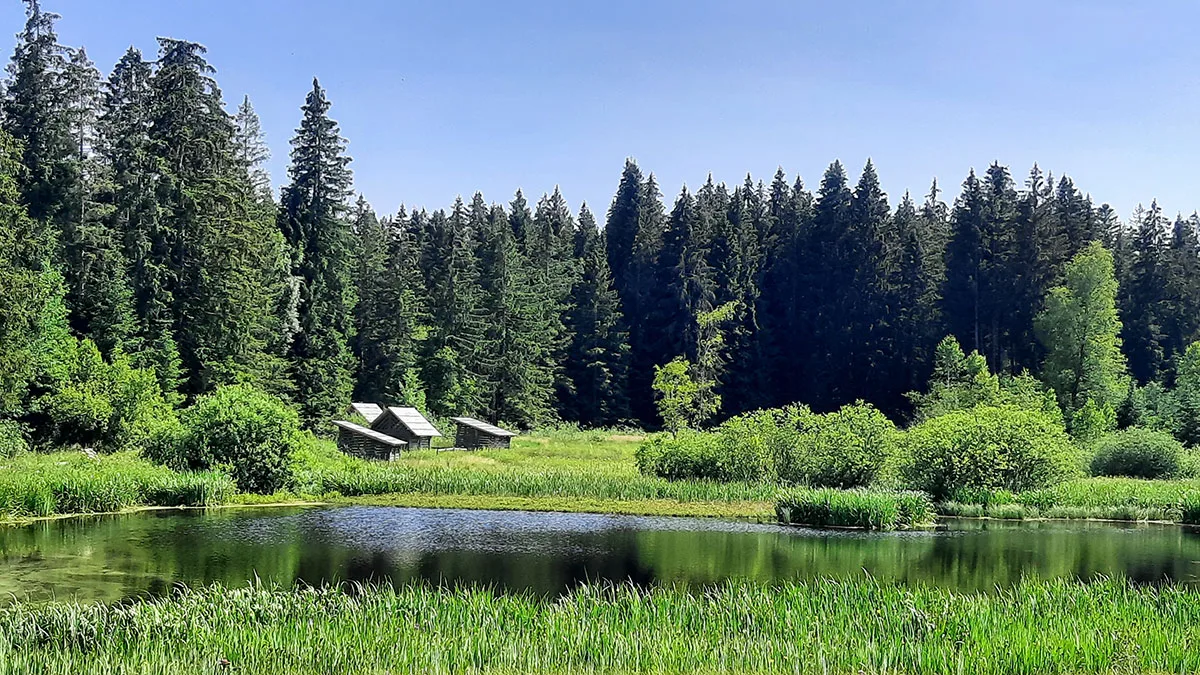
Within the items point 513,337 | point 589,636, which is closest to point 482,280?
point 513,337

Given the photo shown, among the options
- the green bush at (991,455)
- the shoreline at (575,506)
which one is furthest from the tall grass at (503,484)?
the green bush at (991,455)

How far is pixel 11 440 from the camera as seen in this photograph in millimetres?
42906

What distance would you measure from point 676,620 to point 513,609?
8.31ft

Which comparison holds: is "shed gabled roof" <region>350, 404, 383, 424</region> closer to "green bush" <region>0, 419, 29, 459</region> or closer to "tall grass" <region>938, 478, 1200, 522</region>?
"green bush" <region>0, 419, 29, 459</region>

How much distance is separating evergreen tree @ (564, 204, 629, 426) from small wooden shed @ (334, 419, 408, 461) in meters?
35.5

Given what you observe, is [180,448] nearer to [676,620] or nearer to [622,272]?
[676,620]

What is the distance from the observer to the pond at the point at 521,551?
70.6 feet

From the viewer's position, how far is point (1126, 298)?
268 ft

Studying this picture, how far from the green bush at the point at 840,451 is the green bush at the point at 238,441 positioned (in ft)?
65.8

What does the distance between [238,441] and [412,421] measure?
20095mm

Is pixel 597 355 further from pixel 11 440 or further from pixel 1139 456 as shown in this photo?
pixel 11 440

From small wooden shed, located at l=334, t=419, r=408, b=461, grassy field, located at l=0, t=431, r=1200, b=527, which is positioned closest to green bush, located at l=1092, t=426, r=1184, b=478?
grassy field, located at l=0, t=431, r=1200, b=527

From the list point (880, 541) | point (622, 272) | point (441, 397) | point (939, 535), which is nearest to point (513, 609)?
point (880, 541)

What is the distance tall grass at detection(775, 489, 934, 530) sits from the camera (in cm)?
3328
